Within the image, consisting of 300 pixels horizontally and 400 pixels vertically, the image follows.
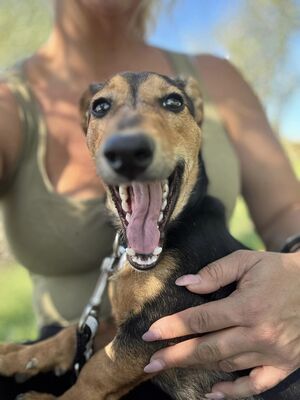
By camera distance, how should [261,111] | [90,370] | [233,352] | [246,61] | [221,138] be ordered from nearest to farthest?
1. [233,352]
2. [90,370]
3. [221,138]
4. [261,111]
5. [246,61]

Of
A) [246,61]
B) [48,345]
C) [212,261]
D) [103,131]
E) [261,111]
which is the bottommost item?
[48,345]

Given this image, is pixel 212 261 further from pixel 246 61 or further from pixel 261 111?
pixel 246 61

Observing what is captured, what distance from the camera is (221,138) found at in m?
2.54

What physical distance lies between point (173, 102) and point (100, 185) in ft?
1.94

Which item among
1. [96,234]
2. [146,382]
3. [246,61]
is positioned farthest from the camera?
[246,61]

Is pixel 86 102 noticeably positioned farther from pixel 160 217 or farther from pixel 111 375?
pixel 111 375

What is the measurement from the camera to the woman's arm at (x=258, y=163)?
2.59 metres

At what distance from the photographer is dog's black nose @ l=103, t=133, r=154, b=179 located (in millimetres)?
1454

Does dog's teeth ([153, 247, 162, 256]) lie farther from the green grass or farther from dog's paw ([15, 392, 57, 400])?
the green grass

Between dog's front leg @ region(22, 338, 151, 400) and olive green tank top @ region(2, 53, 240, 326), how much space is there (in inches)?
20.6

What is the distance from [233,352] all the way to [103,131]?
882mm

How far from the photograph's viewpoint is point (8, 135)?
2.19m

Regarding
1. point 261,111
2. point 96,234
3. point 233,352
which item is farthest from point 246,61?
point 233,352

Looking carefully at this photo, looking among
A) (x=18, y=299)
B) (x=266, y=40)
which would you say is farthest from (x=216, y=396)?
(x=266, y=40)
